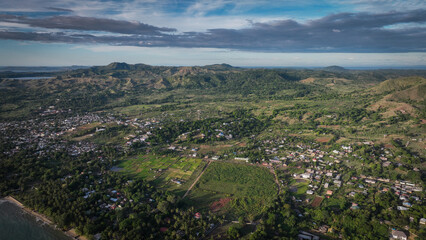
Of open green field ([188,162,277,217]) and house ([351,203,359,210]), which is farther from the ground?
house ([351,203,359,210])

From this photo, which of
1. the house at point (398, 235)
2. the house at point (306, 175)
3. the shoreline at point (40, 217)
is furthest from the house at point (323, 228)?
the shoreline at point (40, 217)

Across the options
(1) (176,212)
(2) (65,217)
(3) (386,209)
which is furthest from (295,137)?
(2) (65,217)

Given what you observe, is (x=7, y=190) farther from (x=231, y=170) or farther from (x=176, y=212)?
(x=231, y=170)

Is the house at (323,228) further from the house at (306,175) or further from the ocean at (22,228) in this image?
the ocean at (22,228)

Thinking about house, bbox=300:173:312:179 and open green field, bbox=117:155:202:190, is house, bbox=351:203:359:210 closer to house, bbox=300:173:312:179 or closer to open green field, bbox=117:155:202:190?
house, bbox=300:173:312:179

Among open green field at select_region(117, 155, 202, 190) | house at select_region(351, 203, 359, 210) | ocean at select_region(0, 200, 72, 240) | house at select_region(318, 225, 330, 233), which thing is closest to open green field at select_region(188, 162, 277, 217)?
open green field at select_region(117, 155, 202, 190)

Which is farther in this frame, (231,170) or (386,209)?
(231,170)
